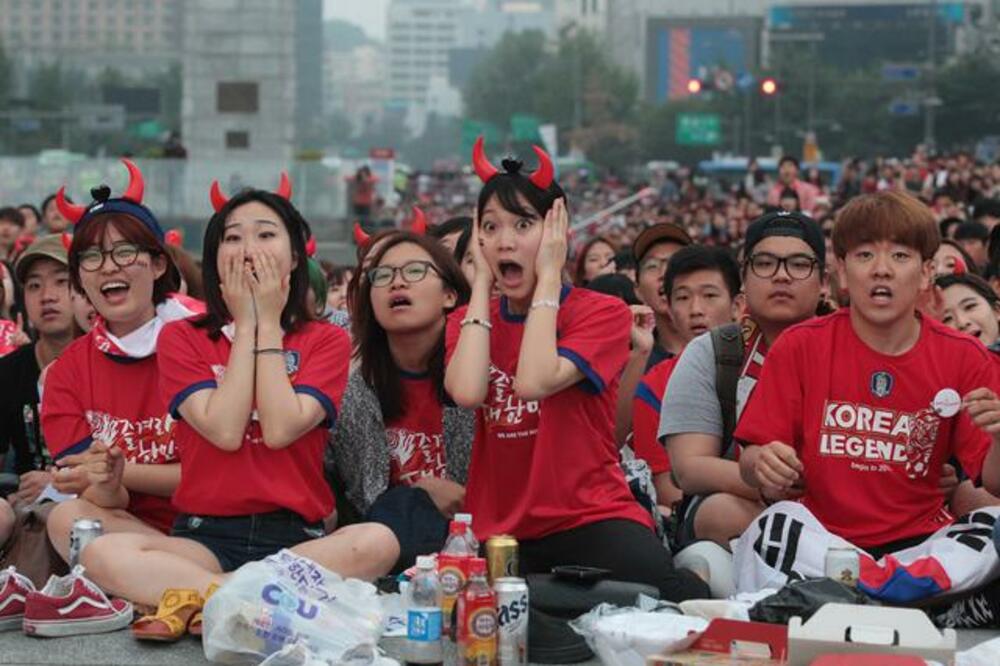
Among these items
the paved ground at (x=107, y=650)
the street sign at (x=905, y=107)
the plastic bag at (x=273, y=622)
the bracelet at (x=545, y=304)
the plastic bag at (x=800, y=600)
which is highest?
the street sign at (x=905, y=107)

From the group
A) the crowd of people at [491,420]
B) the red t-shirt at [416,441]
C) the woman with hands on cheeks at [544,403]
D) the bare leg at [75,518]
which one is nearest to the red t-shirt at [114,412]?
the crowd of people at [491,420]

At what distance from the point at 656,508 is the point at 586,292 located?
110 centimetres

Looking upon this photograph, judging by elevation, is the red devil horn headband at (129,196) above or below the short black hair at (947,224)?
above

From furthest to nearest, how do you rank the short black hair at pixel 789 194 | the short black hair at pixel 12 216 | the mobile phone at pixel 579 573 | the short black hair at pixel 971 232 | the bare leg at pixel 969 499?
the short black hair at pixel 789 194 < the short black hair at pixel 12 216 < the short black hair at pixel 971 232 < the bare leg at pixel 969 499 < the mobile phone at pixel 579 573

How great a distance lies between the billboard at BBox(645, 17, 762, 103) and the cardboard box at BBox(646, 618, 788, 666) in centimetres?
12742

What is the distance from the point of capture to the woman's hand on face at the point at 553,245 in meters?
7.16

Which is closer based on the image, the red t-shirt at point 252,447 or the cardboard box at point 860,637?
the cardboard box at point 860,637

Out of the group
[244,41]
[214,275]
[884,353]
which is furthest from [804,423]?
[244,41]

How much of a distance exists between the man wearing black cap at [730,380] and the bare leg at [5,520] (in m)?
2.51

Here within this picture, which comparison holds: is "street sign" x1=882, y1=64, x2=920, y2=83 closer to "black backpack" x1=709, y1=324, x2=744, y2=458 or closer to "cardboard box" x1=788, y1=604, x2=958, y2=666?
"black backpack" x1=709, y1=324, x2=744, y2=458

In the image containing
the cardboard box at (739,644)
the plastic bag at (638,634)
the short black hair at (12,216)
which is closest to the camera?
the cardboard box at (739,644)

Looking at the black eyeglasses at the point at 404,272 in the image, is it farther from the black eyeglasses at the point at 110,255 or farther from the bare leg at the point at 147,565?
the bare leg at the point at 147,565

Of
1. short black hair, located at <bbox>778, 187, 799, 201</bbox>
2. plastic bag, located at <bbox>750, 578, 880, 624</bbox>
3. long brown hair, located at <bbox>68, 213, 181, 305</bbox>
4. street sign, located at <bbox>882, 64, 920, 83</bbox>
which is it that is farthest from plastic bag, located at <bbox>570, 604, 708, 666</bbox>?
street sign, located at <bbox>882, 64, 920, 83</bbox>

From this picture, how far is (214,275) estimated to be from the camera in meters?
7.59
